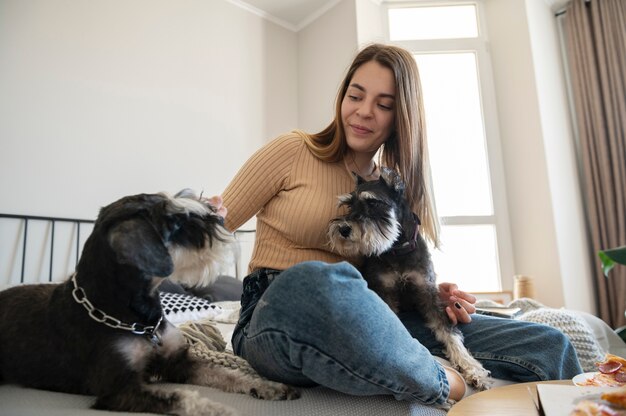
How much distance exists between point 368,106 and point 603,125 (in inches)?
140

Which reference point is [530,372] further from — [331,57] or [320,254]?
[331,57]

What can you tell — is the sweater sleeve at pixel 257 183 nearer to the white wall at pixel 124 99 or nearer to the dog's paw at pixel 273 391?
the dog's paw at pixel 273 391

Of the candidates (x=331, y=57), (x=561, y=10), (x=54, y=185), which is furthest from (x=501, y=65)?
(x=54, y=185)

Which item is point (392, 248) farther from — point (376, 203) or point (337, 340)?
point (337, 340)

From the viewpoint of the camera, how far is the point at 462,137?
4.48 m

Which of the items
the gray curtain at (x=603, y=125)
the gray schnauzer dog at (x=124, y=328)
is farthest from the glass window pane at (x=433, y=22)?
the gray schnauzer dog at (x=124, y=328)

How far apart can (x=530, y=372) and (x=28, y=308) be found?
5.09ft

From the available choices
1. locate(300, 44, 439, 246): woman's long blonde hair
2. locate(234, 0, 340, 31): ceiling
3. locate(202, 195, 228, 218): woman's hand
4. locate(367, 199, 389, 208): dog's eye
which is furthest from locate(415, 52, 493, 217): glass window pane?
locate(202, 195, 228, 218): woman's hand

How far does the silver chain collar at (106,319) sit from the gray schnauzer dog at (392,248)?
703 mm

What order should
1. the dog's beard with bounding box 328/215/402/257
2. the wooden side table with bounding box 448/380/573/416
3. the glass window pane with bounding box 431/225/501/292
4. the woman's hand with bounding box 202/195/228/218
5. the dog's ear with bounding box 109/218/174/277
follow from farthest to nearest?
the glass window pane with bounding box 431/225/501/292
the dog's beard with bounding box 328/215/402/257
the woman's hand with bounding box 202/195/228/218
the dog's ear with bounding box 109/218/174/277
the wooden side table with bounding box 448/380/573/416

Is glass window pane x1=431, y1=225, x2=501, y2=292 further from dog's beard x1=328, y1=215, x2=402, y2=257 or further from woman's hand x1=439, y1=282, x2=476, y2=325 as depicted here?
dog's beard x1=328, y1=215, x2=402, y2=257

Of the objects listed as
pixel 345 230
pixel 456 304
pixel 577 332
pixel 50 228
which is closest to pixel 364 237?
pixel 345 230

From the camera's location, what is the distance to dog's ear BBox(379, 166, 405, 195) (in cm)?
172

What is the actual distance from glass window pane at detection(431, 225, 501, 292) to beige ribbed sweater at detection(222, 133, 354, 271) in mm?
2912
